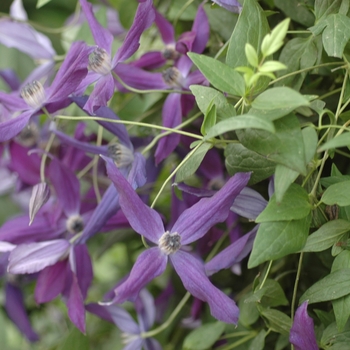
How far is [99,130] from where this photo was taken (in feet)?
1.52

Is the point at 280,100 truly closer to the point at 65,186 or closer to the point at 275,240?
the point at 275,240

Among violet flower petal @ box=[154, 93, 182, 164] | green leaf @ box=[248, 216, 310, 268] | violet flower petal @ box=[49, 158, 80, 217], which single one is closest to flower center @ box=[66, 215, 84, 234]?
violet flower petal @ box=[49, 158, 80, 217]

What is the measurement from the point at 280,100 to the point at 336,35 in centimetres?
7

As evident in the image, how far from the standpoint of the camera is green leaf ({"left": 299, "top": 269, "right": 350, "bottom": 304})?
0.30 metres

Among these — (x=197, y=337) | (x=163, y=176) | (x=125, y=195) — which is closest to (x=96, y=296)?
(x=163, y=176)

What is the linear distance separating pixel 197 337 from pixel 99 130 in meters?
0.19

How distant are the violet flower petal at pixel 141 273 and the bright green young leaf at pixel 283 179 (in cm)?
10

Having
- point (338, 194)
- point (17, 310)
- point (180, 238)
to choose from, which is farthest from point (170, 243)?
point (17, 310)

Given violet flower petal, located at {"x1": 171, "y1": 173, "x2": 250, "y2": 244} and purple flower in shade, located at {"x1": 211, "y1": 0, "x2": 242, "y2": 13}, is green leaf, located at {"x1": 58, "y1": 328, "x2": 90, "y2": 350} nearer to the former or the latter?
violet flower petal, located at {"x1": 171, "y1": 173, "x2": 250, "y2": 244}

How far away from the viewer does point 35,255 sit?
0.41 metres

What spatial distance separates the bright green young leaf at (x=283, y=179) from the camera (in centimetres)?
27

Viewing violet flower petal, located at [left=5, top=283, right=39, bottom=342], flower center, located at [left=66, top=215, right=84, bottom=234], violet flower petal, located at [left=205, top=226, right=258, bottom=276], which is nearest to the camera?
violet flower petal, located at [left=205, top=226, right=258, bottom=276]

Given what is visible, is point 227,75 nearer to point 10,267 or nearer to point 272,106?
point 272,106

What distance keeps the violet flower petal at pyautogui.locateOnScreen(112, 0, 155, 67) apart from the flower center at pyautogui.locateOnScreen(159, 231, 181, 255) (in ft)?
0.40
